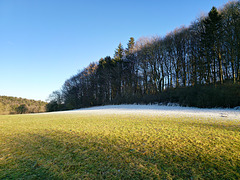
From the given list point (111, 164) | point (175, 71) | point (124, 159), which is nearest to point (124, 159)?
point (124, 159)

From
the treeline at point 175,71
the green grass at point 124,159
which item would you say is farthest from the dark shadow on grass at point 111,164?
the treeline at point 175,71

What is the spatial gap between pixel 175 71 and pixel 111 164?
2241 centimetres

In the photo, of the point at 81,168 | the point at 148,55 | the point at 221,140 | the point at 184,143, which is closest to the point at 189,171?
the point at 184,143

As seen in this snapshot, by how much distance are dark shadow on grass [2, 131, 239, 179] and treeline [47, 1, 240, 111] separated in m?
13.0

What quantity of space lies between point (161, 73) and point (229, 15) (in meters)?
11.6

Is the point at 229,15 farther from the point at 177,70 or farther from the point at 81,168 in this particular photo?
the point at 81,168

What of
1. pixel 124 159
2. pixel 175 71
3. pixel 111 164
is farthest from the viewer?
pixel 175 71

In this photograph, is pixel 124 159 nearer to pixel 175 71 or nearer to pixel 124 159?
pixel 124 159

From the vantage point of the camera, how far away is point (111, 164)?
226cm

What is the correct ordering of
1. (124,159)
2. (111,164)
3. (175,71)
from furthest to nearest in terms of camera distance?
(175,71) → (124,159) → (111,164)

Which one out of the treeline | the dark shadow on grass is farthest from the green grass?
the treeline

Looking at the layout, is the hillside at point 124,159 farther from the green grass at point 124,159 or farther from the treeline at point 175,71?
the treeline at point 175,71

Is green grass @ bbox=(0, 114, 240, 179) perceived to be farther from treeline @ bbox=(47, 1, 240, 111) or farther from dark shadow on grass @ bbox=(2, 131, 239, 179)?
treeline @ bbox=(47, 1, 240, 111)

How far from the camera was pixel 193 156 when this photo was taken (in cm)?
246
